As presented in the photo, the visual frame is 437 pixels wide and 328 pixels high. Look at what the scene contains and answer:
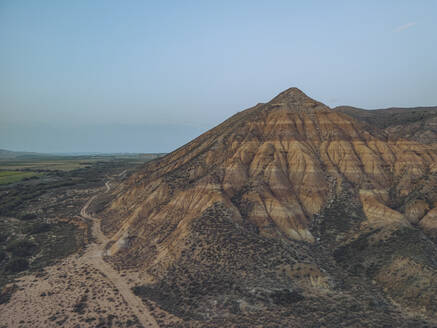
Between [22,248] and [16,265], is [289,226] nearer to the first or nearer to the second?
[16,265]

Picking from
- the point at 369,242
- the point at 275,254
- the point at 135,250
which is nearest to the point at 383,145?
the point at 369,242

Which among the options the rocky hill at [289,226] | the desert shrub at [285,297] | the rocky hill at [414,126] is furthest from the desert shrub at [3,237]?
the rocky hill at [414,126]

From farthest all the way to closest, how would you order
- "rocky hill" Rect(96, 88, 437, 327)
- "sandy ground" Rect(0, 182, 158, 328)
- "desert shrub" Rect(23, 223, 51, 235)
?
"desert shrub" Rect(23, 223, 51, 235) < "rocky hill" Rect(96, 88, 437, 327) < "sandy ground" Rect(0, 182, 158, 328)

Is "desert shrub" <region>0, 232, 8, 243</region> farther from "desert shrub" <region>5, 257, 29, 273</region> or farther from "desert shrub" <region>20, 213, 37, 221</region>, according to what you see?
"desert shrub" <region>5, 257, 29, 273</region>

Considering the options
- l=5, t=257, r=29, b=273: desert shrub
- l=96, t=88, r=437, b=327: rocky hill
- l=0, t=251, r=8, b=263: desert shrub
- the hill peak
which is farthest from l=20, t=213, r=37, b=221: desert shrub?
A: the hill peak

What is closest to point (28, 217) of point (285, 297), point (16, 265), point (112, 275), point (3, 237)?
point (3, 237)

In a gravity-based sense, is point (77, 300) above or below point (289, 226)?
below

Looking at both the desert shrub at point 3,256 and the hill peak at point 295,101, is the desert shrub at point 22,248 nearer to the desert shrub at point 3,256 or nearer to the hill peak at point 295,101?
the desert shrub at point 3,256
